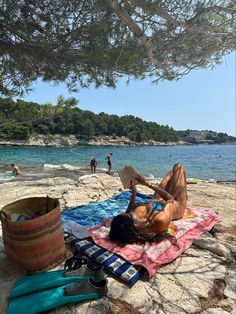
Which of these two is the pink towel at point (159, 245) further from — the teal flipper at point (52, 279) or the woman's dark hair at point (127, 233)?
the teal flipper at point (52, 279)

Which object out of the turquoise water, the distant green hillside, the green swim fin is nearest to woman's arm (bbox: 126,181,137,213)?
the green swim fin

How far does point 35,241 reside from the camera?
269 centimetres

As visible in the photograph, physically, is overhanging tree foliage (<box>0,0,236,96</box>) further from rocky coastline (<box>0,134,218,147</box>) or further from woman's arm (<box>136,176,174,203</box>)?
rocky coastline (<box>0,134,218,147</box>)

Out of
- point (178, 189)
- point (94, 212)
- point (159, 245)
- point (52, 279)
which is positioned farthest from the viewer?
point (94, 212)

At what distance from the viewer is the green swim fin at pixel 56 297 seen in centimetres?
215

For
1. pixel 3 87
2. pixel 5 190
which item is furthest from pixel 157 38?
pixel 5 190

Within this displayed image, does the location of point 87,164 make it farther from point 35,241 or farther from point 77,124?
point 77,124

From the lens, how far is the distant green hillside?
479 centimetres

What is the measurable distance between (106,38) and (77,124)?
6334 cm

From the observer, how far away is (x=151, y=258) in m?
2.92

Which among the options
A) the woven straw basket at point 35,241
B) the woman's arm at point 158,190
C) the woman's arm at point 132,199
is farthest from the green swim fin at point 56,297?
the woman's arm at point 158,190

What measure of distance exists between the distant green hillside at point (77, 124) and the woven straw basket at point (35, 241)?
2.11 m

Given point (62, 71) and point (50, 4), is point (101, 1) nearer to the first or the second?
point (50, 4)

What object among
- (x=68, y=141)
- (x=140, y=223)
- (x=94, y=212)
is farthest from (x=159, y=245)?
(x=68, y=141)
